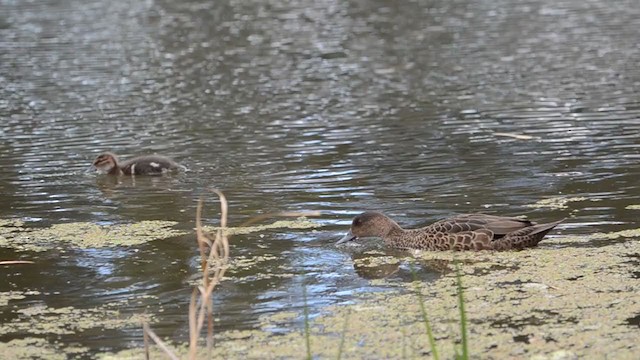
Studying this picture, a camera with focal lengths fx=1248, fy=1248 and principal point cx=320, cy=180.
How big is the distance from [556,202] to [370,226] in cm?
198

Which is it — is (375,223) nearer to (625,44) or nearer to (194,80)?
(194,80)

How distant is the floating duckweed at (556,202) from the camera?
10.4 m

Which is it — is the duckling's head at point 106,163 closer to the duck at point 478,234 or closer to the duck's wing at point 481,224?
the duck at point 478,234

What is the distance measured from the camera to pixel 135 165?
13.0 m

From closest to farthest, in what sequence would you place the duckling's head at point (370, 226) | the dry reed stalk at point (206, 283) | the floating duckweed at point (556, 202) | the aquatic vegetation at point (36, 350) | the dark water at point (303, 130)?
the dry reed stalk at point (206, 283) → the aquatic vegetation at point (36, 350) → the dark water at point (303, 130) → the duckling's head at point (370, 226) → the floating duckweed at point (556, 202)

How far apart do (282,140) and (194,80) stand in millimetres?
→ 5590

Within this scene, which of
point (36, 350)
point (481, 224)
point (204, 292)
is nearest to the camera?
point (204, 292)

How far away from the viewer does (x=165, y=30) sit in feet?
87.5

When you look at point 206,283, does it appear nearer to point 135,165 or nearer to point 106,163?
point 135,165

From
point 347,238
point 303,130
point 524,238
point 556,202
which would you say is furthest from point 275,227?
point 303,130

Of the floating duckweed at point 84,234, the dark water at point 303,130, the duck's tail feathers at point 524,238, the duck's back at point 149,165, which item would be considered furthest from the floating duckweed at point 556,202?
the duck's back at point 149,165

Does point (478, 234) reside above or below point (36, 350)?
below

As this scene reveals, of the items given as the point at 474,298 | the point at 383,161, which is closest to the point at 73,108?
the point at 383,161

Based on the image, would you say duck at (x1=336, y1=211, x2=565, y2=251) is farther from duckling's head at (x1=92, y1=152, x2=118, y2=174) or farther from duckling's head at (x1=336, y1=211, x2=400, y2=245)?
duckling's head at (x1=92, y1=152, x2=118, y2=174)
